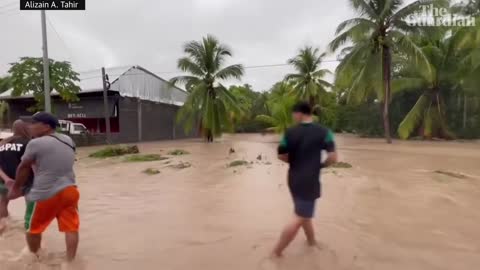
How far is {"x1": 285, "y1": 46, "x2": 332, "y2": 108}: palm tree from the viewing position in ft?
114

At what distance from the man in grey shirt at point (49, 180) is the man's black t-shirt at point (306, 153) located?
1.95 meters

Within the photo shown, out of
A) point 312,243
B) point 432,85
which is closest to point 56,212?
point 312,243

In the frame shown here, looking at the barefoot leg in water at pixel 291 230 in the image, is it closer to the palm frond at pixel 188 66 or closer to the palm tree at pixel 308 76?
the palm frond at pixel 188 66

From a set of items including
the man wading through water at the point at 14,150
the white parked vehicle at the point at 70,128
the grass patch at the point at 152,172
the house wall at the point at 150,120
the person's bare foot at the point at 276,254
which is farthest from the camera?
the house wall at the point at 150,120

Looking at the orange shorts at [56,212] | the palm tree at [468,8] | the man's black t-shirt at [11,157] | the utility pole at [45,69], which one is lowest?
the orange shorts at [56,212]

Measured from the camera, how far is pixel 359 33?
22.8m

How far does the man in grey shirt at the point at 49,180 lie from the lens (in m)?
3.62

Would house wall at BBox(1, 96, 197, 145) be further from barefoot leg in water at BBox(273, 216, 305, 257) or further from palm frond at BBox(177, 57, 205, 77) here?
barefoot leg in water at BBox(273, 216, 305, 257)

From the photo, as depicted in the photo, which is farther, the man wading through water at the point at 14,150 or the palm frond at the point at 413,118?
the palm frond at the point at 413,118

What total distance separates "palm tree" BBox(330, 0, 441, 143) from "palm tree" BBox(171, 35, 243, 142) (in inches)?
312

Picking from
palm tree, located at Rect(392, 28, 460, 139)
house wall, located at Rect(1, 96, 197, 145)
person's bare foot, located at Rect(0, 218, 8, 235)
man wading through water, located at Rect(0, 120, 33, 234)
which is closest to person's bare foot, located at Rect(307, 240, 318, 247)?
man wading through water, located at Rect(0, 120, 33, 234)

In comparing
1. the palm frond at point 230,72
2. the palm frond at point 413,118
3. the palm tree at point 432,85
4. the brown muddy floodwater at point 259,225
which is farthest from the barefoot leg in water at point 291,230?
the palm frond at point 230,72

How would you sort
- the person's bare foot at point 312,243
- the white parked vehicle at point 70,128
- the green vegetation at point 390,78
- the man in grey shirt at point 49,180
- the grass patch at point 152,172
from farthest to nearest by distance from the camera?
1. the white parked vehicle at point 70,128
2. the green vegetation at point 390,78
3. the grass patch at point 152,172
4. the person's bare foot at point 312,243
5. the man in grey shirt at point 49,180

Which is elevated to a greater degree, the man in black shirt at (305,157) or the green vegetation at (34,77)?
the green vegetation at (34,77)
